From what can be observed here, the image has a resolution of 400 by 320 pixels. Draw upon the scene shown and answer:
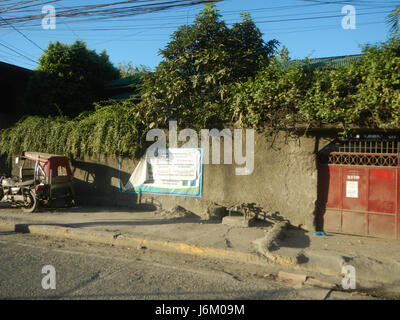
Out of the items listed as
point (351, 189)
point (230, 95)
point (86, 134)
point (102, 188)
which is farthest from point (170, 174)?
point (351, 189)

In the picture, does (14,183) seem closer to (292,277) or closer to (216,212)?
(216,212)

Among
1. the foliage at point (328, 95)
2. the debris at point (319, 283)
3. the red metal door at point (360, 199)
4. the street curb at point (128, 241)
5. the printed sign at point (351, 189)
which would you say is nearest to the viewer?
the debris at point (319, 283)

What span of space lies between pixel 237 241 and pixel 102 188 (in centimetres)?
584

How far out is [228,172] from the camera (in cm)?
842

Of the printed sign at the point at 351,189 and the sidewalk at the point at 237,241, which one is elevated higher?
the printed sign at the point at 351,189

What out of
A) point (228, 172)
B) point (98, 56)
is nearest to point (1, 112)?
point (98, 56)

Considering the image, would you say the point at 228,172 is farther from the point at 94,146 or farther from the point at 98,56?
the point at 98,56

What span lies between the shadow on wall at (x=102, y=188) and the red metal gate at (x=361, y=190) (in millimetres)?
4885

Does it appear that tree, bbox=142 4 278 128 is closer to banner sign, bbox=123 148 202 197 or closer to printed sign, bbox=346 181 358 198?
banner sign, bbox=123 148 202 197

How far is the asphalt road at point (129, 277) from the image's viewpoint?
411 cm

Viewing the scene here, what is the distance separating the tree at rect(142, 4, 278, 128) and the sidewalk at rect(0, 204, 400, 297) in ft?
9.76

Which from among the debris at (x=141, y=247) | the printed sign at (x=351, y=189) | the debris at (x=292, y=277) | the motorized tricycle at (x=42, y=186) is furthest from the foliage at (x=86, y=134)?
the debris at (x=292, y=277)

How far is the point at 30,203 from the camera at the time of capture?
9664 mm

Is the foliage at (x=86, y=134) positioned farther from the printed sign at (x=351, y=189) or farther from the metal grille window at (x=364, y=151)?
the printed sign at (x=351, y=189)
